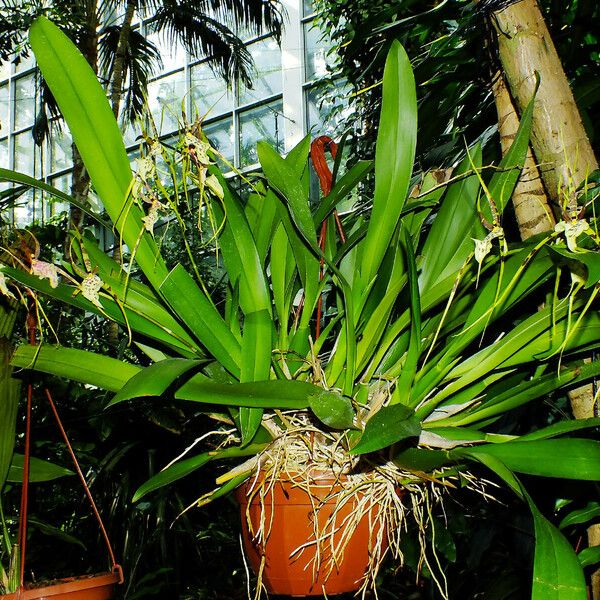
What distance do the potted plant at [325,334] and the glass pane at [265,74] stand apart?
6.65 metres

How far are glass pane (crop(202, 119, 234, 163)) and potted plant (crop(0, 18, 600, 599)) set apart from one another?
21.9 ft

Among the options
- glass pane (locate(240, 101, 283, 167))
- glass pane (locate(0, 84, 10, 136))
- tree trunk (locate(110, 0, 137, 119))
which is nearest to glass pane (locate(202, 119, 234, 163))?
glass pane (locate(240, 101, 283, 167))

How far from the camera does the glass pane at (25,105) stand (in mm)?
9188

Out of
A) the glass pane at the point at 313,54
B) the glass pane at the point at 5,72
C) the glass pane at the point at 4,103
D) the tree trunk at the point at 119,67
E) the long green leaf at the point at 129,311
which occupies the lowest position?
the long green leaf at the point at 129,311

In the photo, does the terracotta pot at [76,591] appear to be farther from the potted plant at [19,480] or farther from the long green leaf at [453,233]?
the long green leaf at [453,233]

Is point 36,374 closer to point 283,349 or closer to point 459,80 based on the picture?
point 283,349

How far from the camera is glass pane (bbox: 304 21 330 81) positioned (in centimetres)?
667

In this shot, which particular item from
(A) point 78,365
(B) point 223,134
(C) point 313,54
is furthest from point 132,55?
(A) point 78,365

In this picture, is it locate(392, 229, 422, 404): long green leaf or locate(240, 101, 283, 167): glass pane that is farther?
locate(240, 101, 283, 167): glass pane

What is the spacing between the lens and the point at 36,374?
868 millimetres

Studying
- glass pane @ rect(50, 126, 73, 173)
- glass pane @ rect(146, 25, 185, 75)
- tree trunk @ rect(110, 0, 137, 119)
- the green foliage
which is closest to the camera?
the green foliage

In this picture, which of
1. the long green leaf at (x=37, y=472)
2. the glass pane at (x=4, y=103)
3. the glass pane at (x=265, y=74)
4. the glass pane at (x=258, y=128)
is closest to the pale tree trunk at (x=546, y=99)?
the long green leaf at (x=37, y=472)

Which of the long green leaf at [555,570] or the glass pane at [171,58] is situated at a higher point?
the glass pane at [171,58]

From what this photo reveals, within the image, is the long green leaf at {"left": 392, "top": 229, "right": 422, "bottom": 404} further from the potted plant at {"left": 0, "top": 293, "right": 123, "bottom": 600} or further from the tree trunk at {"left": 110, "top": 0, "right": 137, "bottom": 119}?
the tree trunk at {"left": 110, "top": 0, "right": 137, "bottom": 119}
